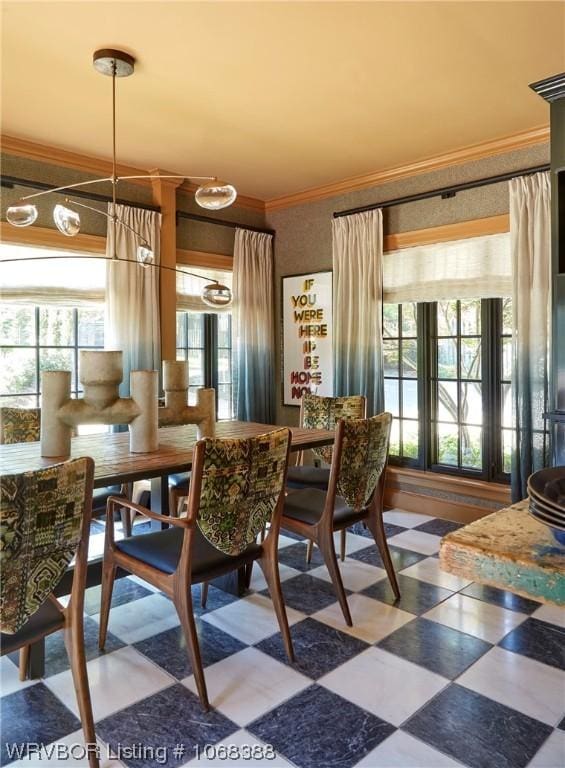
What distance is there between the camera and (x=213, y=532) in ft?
6.79

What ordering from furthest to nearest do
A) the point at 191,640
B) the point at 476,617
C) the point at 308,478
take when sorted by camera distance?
the point at 308,478, the point at 476,617, the point at 191,640

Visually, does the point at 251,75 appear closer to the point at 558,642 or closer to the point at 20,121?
the point at 20,121

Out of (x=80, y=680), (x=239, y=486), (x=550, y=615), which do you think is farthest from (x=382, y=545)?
(x=80, y=680)

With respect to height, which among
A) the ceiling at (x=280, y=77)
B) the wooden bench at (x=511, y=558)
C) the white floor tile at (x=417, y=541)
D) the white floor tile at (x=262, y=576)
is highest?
the ceiling at (x=280, y=77)

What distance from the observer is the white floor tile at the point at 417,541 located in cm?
361

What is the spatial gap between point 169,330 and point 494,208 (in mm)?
2611

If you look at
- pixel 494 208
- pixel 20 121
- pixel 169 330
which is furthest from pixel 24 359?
pixel 494 208

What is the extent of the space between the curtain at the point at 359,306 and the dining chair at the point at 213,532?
7.57ft

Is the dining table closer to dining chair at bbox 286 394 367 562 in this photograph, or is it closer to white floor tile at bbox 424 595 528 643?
dining chair at bbox 286 394 367 562

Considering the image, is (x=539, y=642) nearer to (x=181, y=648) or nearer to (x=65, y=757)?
(x=181, y=648)

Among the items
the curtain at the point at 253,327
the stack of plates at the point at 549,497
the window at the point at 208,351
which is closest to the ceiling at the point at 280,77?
the curtain at the point at 253,327

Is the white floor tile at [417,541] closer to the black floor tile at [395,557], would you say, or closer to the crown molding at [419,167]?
the black floor tile at [395,557]

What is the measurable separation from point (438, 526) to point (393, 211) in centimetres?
249

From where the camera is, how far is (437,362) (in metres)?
4.33
